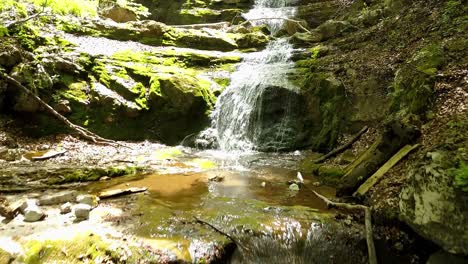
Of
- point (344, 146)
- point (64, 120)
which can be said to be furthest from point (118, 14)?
point (344, 146)

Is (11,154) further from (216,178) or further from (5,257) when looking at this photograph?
(5,257)

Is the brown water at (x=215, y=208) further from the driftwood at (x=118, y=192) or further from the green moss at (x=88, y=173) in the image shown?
the green moss at (x=88, y=173)

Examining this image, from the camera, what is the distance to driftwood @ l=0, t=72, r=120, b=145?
8820 millimetres

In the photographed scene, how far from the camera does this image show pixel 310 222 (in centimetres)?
456

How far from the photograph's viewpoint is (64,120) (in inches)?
367

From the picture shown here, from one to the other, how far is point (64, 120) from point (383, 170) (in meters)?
8.21

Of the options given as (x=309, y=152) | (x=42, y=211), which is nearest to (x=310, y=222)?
(x=42, y=211)

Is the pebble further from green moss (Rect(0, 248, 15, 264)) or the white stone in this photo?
green moss (Rect(0, 248, 15, 264))

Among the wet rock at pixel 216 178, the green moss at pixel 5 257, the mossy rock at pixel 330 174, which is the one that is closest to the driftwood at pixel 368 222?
the mossy rock at pixel 330 174

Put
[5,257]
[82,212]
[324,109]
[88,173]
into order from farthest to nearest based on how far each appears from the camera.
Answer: [324,109] → [88,173] → [82,212] → [5,257]

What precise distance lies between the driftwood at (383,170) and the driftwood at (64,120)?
7.06 metres

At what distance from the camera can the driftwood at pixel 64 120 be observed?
28.9 feet

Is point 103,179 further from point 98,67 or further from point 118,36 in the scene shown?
point 118,36

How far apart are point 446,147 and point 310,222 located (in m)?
2.02
